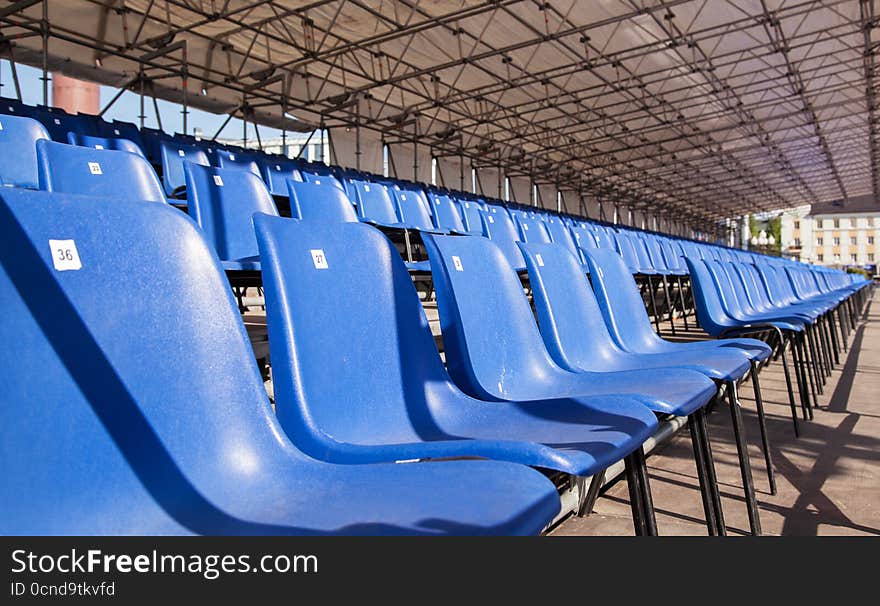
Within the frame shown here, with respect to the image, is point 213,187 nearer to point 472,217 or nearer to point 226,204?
point 226,204

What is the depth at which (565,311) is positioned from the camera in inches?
83.4

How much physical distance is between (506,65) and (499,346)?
15.1m

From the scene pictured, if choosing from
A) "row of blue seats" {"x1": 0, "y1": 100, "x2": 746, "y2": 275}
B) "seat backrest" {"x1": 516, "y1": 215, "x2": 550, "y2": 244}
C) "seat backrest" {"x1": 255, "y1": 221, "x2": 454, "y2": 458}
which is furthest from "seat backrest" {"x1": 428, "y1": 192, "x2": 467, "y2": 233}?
"seat backrest" {"x1": 255, "y1": 221, "x2": 454, "y2": 458}

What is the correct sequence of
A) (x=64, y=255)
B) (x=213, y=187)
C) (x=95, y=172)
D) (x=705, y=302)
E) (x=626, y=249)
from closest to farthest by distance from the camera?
(x=64, y=255) < (x=95, y=172) < (x=213, y=187) < (x=705, y=302) < (x=626, y=249)

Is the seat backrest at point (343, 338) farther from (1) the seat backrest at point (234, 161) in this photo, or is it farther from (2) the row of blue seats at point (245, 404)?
(1) the seat backrest at point (234, 161)

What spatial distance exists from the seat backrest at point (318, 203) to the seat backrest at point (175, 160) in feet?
8.22

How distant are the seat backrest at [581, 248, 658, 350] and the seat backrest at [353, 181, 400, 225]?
89.9 inches

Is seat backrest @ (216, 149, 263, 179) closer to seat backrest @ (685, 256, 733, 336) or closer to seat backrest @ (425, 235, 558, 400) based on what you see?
seat backrest @ (685, 256, 733, 336)

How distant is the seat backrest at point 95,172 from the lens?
2178 mm

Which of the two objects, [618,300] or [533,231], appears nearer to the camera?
[618,300]

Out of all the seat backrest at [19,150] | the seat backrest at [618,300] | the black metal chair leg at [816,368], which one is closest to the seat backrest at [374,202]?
the seat backrest at [19,150]

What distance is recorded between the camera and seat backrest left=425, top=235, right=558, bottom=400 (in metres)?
1.56

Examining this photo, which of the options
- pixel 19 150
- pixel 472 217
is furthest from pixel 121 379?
pixel 472 217

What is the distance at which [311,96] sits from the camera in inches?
623
